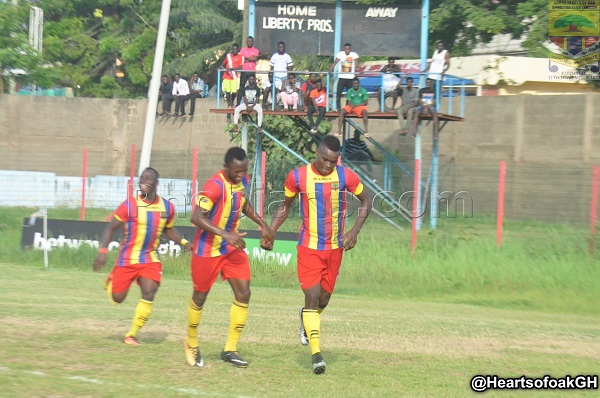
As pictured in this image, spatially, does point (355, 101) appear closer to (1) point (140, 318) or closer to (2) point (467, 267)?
(2) point (467, 267)

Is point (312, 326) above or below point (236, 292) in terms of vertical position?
below

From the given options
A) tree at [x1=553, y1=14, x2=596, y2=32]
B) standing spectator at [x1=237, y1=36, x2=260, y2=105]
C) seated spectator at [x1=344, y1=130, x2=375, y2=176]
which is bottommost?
seated spectator at [x1=344, y1=130, x2=375, y2=176]

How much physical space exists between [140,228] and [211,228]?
A: 5.96ft

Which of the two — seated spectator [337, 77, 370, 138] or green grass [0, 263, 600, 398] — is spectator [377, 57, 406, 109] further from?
green grass [0, 263, 600, 398]

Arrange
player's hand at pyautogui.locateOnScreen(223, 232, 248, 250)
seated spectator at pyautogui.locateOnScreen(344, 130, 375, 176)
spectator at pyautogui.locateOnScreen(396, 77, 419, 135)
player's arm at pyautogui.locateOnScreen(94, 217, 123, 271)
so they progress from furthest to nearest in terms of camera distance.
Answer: seated spectator at pyautogui.locateOnScreen(344, 130, 375, 176)
spectator at pyautogui.locateOnScreen(396, 77, 419, 135)
player's arm at pyautogui.locateOnScreen(94, 217, 123, 271)
player's hand at pyautogui.locateOnScreen(223, 232, 248, 250)

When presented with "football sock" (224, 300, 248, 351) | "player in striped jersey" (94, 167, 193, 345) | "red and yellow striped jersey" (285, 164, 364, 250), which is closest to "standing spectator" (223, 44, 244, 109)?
"player in striped jersey" (94, 167, 193, 345)

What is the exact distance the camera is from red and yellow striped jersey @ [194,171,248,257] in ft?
30.4

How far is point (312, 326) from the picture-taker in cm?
920

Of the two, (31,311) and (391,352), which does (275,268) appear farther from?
(391,352)

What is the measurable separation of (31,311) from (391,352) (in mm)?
5033

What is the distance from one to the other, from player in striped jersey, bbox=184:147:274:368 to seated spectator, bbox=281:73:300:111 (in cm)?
1496

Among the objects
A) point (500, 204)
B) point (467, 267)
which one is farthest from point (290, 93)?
point (467, 267)

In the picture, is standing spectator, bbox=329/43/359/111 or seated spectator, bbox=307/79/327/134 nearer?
seated spectator, bbox=307/79/327/134

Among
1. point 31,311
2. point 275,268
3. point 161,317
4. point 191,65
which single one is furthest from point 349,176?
point 191,65
